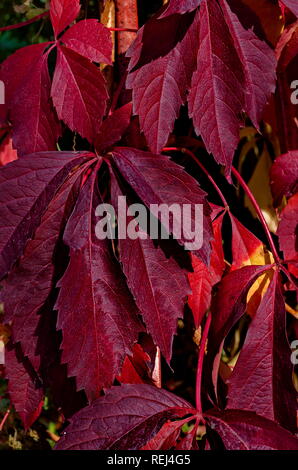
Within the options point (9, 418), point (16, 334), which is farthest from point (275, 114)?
point (9, 418)

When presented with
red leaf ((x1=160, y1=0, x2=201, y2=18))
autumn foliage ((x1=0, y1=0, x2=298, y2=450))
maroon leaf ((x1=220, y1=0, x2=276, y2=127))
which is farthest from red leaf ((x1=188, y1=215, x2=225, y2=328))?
red leaf ((x1=160, y1=0, x2=201, y2=18))

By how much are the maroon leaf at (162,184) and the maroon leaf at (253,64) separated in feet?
0.42

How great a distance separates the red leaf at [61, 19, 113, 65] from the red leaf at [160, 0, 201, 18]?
0.13 meters

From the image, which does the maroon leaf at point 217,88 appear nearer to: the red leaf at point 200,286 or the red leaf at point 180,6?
the red leaf at point 180,6

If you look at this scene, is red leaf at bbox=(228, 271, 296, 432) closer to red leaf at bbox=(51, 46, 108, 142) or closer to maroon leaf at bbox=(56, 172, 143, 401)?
maroon leaf at bbox=(56, 172, 143, 401)

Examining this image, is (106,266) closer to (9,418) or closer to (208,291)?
(208,291)

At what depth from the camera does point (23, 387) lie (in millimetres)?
799

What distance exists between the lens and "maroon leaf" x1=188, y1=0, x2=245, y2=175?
69 centimetres

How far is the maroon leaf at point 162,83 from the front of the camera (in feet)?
2.29

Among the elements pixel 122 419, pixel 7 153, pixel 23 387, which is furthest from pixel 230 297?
pixel 7 153

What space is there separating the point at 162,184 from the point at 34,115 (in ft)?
0.74

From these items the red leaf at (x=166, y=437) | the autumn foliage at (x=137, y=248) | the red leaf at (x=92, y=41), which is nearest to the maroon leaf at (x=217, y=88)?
the autumn foliage at (x=137, y=248)

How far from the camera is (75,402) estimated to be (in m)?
0.75

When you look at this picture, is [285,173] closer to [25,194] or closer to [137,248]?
[137,248]
